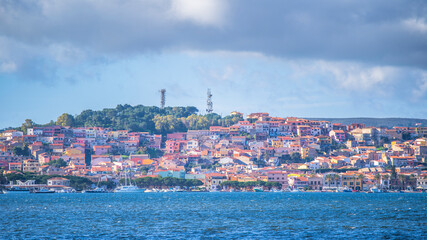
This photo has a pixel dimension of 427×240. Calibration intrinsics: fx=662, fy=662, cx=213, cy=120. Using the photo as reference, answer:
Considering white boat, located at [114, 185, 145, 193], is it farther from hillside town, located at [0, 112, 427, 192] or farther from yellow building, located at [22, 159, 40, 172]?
yellow building, located at [22, 159, 40, 172]

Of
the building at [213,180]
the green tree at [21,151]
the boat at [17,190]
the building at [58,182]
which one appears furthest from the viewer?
the green tree at [21,151]

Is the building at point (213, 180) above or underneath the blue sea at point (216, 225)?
underneath

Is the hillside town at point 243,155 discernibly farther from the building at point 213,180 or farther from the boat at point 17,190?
the boat at point 17,190

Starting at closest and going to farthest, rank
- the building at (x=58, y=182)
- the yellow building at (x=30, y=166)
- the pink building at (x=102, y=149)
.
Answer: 1. the building at (x=58, y=182)
2. the yellow building at (x=30, y=166)
3. the pink building at (x=102, y=149)

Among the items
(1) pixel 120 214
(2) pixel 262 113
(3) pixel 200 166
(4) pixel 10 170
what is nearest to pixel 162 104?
(2) pixel 262 113

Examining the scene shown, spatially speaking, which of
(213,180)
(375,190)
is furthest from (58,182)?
(375,190)

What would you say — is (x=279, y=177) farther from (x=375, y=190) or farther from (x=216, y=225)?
(x=216, y=225)

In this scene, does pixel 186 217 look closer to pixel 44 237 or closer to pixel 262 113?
pixel 44 237

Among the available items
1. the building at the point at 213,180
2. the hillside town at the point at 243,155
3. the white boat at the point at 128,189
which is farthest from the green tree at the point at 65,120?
the building at the point at 213,180

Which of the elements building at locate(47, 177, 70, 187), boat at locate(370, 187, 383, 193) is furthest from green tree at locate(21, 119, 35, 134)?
boat at locate(370, 187, 383, 193)
